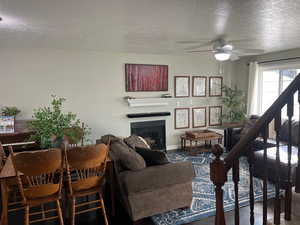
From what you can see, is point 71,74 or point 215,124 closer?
point 71,74

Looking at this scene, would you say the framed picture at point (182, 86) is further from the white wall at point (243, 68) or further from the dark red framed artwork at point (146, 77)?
the white wall at point (243, 68)

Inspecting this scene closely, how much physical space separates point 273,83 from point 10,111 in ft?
19.7

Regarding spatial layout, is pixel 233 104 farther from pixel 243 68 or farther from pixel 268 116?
pixel 268 116

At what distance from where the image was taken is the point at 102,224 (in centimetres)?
276

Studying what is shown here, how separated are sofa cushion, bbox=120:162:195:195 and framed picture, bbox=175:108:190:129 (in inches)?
124

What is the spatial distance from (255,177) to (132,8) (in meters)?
3.47

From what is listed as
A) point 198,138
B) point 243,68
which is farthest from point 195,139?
point 243,68

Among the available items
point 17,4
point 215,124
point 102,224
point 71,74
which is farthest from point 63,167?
point 215,124

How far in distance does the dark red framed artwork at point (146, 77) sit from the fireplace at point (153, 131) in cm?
86

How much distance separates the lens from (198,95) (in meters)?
6.23

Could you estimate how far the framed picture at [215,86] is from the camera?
636 centimetres

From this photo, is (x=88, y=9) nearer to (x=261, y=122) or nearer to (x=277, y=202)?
(x=261, y=122)

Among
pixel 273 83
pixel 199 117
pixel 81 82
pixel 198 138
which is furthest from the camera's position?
pixel 199 117

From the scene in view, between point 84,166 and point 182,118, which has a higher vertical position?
point 182,118
